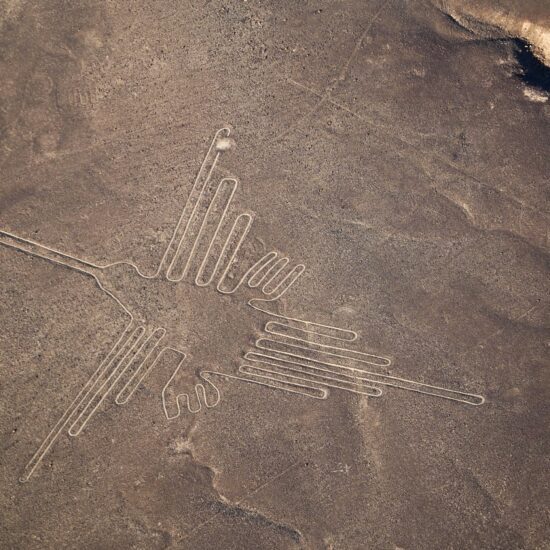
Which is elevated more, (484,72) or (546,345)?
(484,72)

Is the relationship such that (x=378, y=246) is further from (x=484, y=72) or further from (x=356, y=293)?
(x=484, y=72)

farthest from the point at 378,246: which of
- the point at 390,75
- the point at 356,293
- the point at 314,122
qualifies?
the point at 390,75

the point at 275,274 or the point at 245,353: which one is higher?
the point at 275,274

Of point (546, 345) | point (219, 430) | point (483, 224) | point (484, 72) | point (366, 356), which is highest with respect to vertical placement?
point (484, 72)
